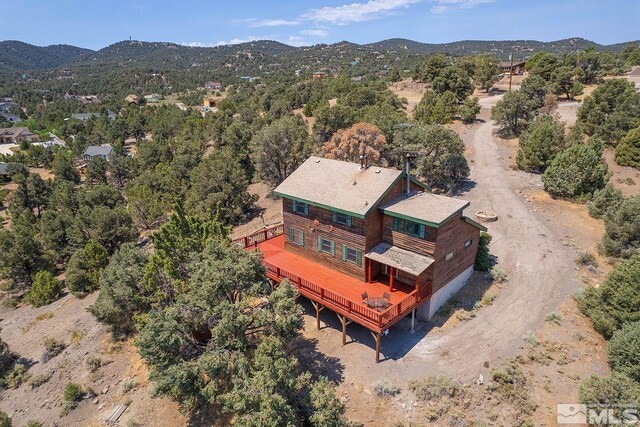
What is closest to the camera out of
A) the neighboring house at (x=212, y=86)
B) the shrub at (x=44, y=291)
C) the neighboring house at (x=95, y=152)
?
the shrub at (x=44, y=291)

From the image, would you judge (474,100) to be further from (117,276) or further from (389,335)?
(117,276)

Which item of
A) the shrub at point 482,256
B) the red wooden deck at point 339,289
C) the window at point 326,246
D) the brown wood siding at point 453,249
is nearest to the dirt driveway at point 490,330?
the shrub at point 482,256

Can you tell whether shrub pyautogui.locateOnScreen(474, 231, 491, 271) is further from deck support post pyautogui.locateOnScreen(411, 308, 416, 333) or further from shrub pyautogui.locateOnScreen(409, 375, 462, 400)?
shrub pyautogui.locateOnScreen(409, 375, 462, 400)

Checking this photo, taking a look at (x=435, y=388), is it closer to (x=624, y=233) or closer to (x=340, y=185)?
(x=340, y=185)

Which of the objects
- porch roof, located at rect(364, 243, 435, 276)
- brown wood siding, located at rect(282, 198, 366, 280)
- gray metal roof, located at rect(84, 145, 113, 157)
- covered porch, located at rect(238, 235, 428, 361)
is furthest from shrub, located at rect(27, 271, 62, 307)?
gray metal roof, located at rect(84, 145, 113, 157)

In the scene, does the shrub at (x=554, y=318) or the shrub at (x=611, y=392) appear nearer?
the shrub at (x=611, y=392)

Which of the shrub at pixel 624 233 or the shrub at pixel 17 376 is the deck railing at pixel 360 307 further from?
the shrub at pixel 17 376
